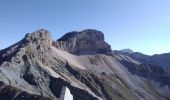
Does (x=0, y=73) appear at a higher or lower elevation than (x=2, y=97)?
higher

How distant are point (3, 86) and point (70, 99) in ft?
557

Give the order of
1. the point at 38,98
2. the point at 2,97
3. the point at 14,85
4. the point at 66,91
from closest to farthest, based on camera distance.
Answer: the point at 66,91, the point at 38,98, the point at 2,97, the point at 14,85

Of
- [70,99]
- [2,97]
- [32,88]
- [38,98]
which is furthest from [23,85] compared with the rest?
[70,99]

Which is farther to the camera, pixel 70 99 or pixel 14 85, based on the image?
pixel 14 85

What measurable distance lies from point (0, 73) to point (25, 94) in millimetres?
30956

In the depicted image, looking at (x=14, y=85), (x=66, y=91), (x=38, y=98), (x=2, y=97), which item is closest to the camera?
(x=66, y=91)

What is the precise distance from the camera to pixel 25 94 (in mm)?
172250

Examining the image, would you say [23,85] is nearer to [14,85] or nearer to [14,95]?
[14,85]

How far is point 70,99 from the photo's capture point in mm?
19297

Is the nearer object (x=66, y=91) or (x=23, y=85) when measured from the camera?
(x=66, y=91)

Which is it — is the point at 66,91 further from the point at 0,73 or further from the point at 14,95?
the point at 0,73

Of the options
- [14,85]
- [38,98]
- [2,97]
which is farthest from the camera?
[14,85]

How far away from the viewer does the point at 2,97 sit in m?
176

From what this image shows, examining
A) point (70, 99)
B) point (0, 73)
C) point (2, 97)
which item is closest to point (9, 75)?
point (0, 73)
